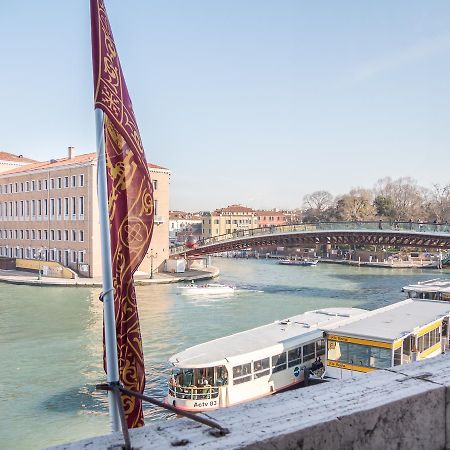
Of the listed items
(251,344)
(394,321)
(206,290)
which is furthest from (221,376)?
(206,290)

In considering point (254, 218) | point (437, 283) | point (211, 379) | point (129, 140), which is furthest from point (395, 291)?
point (254, 218)

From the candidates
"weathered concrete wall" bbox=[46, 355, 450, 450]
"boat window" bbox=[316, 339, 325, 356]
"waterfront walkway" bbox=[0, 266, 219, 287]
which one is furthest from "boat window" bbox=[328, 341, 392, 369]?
"waterfront walkway" bbox=[0, 266, 219, 287]

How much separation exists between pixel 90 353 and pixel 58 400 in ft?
10.8

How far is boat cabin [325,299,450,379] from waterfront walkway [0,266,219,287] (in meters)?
16.4

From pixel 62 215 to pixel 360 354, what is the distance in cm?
2353

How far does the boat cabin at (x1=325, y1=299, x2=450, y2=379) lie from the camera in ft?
28.8

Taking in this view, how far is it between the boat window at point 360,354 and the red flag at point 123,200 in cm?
719

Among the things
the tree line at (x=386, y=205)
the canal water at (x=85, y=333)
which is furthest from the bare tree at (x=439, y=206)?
the canal water at (x=85, y=333)

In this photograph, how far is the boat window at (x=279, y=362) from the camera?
9281mm

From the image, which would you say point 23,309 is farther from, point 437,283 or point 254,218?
point 254,218

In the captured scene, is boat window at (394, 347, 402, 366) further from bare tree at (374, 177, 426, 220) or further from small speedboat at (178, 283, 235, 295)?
bare tree at (374, 177, 426, 220)

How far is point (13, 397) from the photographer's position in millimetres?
9109

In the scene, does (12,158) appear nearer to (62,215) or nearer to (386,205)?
(62,215)

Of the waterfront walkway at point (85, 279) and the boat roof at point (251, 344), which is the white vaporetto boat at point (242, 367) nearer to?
the boat roof at point (251, 344)
